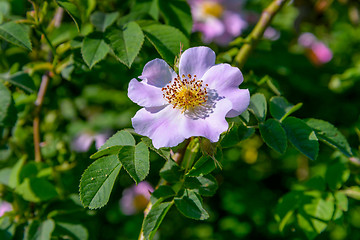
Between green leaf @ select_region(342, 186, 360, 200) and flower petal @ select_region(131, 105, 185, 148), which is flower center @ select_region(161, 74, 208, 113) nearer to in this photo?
flower petal @ select_region(131, 105, 185, 148)

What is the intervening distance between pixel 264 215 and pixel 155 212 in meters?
1.08

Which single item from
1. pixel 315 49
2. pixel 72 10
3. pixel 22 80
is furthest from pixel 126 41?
pixel 315 49

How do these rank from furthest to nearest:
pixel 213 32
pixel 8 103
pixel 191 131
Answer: pixel 213 32, pixel 8 103, pixel 191 131

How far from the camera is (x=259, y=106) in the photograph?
1.22m

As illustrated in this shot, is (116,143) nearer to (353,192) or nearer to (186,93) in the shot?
(186,93)

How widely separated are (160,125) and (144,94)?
0.10 meters

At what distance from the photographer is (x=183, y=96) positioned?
1.12 meters

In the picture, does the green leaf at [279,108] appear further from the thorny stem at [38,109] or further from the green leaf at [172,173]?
the thorny stem at [38,109]

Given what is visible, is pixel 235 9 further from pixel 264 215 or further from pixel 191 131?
pixel 191 131

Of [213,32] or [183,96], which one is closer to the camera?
[183,96]

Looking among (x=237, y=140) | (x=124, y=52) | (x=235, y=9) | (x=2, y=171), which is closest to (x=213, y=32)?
(x=235, y=9)

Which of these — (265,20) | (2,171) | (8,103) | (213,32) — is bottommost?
(2,171)

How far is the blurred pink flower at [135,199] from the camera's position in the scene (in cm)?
216

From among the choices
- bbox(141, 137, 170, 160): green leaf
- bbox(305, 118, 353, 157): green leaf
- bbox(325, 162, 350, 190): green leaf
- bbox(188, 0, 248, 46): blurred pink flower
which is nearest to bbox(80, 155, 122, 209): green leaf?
bbox(141, 137, 170, 160): green leaf
